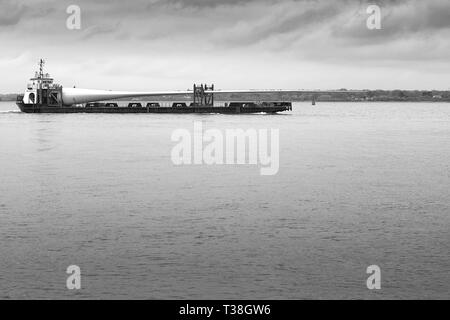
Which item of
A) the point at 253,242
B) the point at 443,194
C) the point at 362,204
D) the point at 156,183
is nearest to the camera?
the point at 253,242

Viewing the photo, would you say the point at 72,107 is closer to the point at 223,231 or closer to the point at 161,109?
the point at 161,109

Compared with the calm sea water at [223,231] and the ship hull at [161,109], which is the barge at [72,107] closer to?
the ship hull at [161,109]

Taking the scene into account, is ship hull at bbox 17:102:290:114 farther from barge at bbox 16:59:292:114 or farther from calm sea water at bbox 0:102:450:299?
calm sea water at bbox 0:102:450:299

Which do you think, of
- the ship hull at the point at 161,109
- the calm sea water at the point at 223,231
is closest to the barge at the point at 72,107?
the ship hull at the point at 161,109

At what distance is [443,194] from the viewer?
116 ft

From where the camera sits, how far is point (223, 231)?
26.1 m

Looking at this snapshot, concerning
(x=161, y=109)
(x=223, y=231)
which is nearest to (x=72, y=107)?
(x=161, y=109)

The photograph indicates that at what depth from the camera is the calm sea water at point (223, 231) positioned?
19984 millimetres

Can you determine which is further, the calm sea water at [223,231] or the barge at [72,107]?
the barge at [72,107]

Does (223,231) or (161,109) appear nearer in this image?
(223,231)
